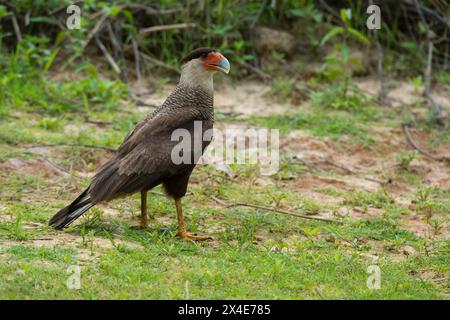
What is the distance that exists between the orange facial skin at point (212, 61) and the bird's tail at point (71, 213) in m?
1.57

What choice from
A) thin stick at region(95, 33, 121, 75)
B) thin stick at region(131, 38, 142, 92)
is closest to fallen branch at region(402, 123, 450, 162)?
thin stick at region(131, 38, 142, 92)

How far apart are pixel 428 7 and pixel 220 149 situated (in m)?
4.36

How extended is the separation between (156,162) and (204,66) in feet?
3.72

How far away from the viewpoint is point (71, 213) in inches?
217

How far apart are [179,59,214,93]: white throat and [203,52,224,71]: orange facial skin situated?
0.04 m

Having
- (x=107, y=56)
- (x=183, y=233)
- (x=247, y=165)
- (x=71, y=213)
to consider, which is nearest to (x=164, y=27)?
(x=107, y=56)

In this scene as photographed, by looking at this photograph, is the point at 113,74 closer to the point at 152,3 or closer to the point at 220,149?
the point at 152,3

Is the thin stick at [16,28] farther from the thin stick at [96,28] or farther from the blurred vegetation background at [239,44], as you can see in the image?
the thin stick at [96,28]

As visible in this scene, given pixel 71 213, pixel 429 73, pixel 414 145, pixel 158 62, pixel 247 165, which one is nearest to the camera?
pixel 71 213

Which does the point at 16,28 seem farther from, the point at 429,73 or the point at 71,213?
the point at 429,73

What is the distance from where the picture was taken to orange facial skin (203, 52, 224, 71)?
6.36 meters
